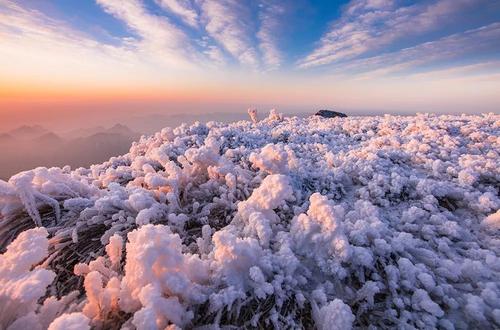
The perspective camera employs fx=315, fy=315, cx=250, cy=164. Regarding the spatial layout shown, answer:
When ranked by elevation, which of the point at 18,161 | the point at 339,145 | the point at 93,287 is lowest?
the point at 18,161

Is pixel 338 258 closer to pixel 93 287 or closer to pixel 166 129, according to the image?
pixel 93 287

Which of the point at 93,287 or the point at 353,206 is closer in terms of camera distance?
the point at 93,287

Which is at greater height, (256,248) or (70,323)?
(70,323)

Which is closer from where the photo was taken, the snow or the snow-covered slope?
the snow

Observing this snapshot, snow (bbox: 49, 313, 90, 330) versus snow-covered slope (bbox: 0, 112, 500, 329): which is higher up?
snow (bbox: 49, 313, 90, 330)

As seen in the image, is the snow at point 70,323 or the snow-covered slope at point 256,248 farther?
the snow-covered slope at point 256,248

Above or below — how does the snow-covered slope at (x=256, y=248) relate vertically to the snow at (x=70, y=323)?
below

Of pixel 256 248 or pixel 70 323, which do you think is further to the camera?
pixel 256 248

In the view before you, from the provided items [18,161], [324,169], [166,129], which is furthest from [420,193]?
[18,161]
